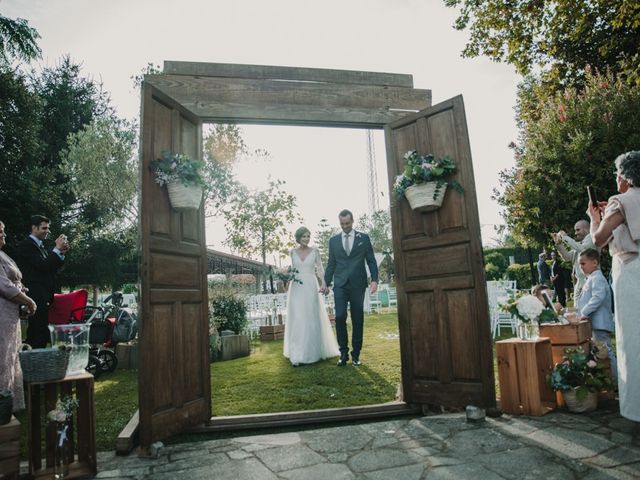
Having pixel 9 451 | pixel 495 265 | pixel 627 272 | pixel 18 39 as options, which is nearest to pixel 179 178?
pixel 9 451

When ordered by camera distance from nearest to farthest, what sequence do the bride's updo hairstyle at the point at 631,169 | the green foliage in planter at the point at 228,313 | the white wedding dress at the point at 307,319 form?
1. the bride's updo hairstyle at the point at 631,169
2. the white wedding dress at the point at 307,319
3. the green foliage in planter at the point at 228,313

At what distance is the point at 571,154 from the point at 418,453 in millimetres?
6656

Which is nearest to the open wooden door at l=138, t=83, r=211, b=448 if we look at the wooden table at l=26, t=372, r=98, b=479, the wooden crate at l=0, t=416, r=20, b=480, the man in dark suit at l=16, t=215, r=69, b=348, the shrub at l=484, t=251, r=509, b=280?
the wooden table at l=26, t=372, r=98, b=479

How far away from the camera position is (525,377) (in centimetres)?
385

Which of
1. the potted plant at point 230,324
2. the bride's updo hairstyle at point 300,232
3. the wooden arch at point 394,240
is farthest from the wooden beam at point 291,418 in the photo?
the potted plant at point 230,324

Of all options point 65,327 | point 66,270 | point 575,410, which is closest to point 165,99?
point 65,327

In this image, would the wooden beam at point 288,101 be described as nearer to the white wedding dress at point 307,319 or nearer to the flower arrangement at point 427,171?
the flower arrangement at point 427,171

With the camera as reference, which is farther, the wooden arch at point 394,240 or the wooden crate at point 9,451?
the wooden arch at point 394,240

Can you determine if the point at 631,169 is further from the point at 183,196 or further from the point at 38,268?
the point at 38,268

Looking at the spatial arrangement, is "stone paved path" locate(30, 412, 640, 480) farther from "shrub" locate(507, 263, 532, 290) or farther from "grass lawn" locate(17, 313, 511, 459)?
"shrub" locate(507, 263, 532, 290)

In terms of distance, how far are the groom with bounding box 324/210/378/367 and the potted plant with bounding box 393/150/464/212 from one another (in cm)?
192

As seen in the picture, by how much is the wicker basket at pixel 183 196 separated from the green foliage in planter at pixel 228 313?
5100mm

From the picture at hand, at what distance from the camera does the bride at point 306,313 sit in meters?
6.97

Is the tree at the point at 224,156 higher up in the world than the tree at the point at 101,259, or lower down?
higher up
